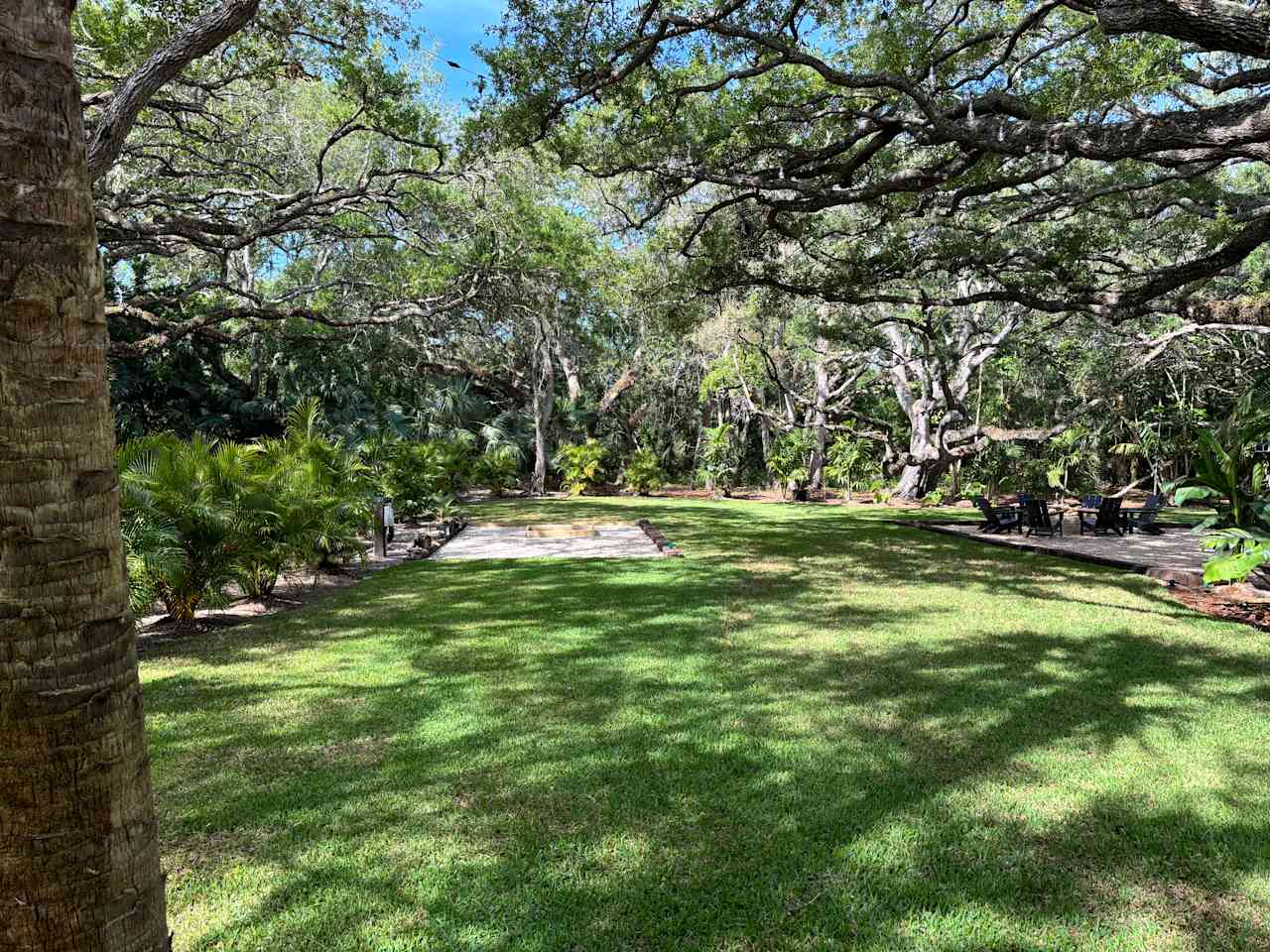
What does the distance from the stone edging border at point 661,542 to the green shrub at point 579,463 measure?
8956 mm

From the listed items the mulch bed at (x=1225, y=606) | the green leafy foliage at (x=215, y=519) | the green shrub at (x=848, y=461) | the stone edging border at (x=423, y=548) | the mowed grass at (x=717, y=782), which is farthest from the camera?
the green shrub at (x=848, y=461)

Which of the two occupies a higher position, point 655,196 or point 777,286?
point 655,196

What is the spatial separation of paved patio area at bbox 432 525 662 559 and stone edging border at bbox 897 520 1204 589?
5.86 meters

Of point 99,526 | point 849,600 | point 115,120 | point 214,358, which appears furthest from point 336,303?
point 99,526

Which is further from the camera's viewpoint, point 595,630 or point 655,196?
point 655,196

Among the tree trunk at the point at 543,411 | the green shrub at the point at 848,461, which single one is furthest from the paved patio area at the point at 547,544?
the green shrub at the point at 848,461

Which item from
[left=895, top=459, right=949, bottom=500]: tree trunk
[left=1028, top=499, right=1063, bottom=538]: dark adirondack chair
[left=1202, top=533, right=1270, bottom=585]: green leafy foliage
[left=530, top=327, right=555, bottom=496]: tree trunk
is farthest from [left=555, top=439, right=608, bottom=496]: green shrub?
[left=1202, top=533, right=1270, bottom=585]: green leafy foliage

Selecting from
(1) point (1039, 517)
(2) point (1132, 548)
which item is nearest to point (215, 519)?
(2) point (1132, 548)

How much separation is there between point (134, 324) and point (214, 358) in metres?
3.03

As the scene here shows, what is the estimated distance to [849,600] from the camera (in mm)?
7812

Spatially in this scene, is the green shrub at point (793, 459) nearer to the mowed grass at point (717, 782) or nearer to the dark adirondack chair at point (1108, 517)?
the dark adirondack chair at point (1108, 517)

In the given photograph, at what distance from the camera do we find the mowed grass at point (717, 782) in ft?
8.43

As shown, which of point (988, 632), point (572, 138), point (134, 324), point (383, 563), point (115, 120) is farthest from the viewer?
point (134, 324)

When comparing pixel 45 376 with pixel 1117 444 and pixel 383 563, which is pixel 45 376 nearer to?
pixel 383 563
